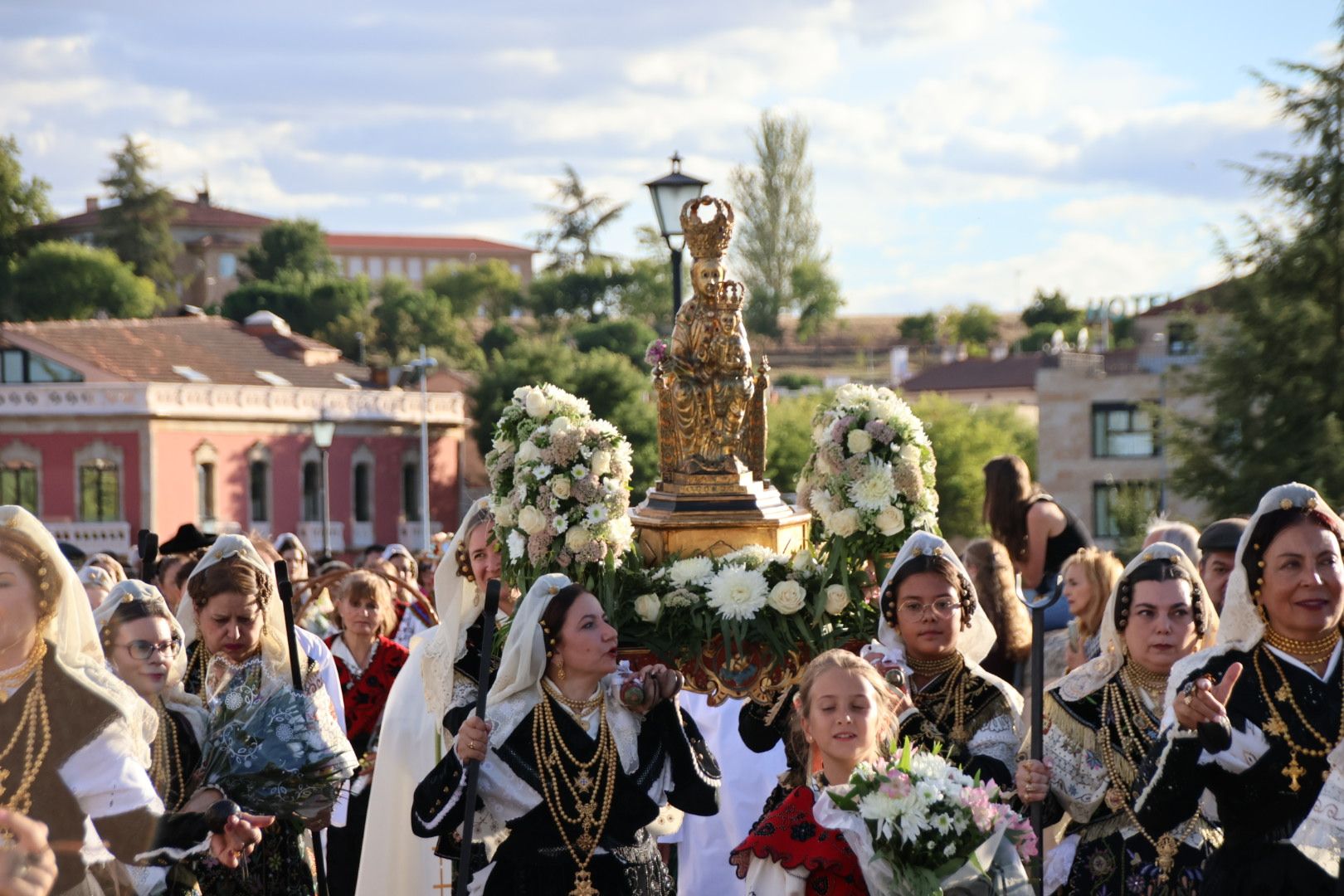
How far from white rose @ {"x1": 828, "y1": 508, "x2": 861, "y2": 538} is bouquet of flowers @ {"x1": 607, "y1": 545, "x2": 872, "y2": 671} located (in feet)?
0.68

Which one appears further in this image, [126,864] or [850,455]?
[850,455]

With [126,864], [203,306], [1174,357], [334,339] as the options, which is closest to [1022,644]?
[126,864]

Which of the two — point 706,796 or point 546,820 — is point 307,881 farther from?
point 706,796

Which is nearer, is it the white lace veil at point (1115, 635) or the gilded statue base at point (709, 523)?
the white lace veil at point (1115, 635)

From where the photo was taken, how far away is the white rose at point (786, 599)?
7801 millimetres

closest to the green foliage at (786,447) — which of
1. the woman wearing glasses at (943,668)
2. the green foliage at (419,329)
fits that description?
the green foliage at (419,329)

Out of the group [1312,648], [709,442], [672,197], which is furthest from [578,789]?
[672,197]

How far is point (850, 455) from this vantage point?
8328mm

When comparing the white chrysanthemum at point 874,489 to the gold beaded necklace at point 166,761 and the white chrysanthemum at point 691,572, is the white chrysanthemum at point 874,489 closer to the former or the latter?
the white chrysanthemum at point 691,572

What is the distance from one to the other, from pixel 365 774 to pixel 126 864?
3.97 meters

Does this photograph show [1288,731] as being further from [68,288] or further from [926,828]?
[68,288]

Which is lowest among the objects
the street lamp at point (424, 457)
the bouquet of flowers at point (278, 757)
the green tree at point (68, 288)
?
the street lamp at point (424, 457)

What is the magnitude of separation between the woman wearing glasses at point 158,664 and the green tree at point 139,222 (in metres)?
76.5

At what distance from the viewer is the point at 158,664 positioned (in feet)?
18.4
